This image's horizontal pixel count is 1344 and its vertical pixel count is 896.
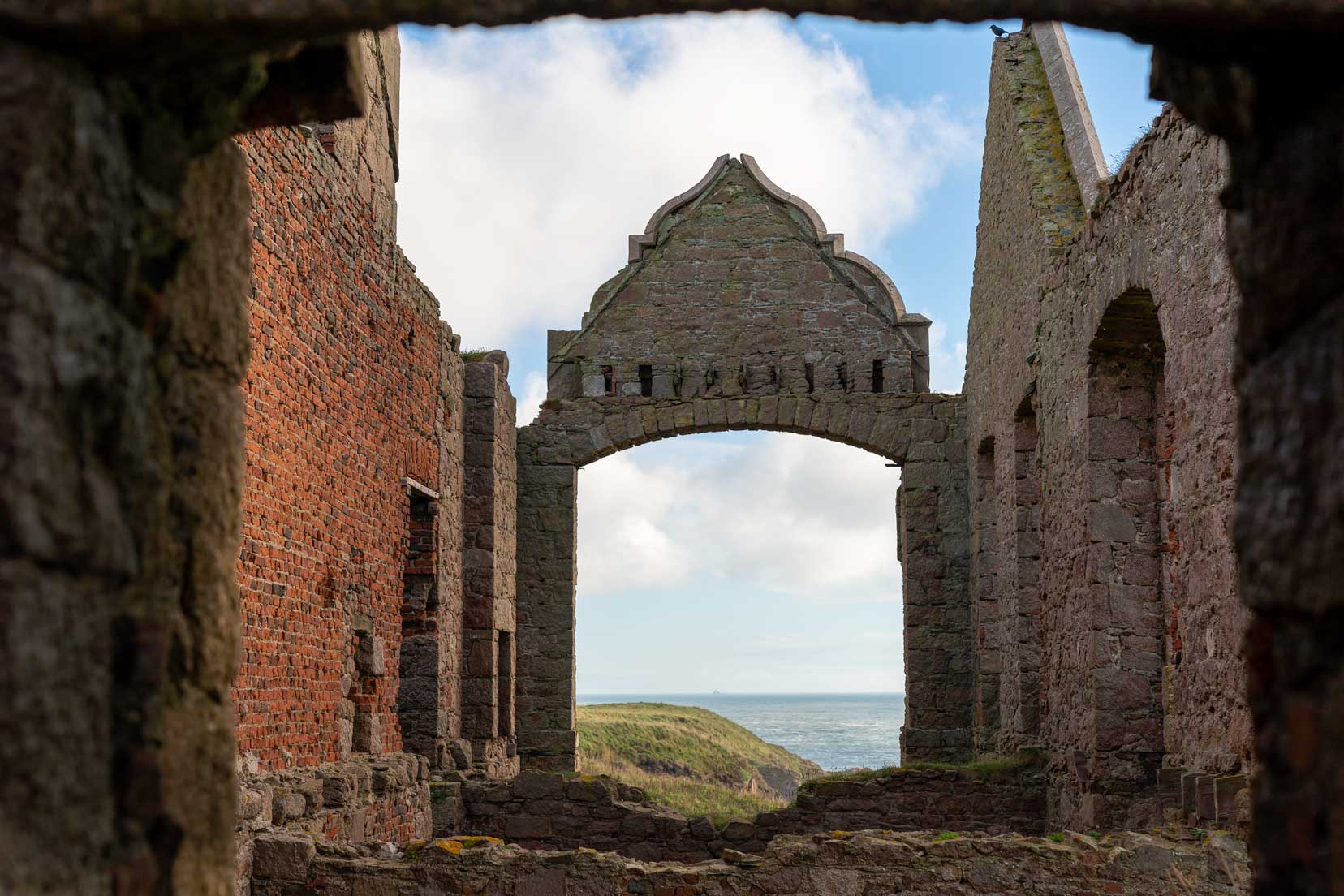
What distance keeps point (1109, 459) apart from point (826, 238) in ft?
25.3

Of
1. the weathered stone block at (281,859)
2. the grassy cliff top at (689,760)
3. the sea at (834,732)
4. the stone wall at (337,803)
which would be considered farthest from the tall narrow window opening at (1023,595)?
the sea at (834,732)

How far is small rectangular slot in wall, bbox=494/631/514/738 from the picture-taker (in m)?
13.5

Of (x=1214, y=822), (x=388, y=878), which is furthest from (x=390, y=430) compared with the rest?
(x=1214, y=822)

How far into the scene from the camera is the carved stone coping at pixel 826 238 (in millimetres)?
15633

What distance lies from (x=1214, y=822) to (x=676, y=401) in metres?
8.98

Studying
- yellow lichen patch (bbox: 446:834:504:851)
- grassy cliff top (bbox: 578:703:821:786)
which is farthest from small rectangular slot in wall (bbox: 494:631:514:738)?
grassy cliff top (bbox: 578:703:821:786)

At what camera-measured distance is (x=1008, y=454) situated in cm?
1195

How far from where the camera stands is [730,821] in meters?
10.9

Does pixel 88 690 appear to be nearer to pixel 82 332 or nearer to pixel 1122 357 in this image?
pixel 82 332

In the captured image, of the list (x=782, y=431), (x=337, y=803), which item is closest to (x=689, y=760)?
(x=782, y=431)

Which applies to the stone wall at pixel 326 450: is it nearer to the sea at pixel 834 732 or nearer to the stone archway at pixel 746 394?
the stone archway at pixel 746 394

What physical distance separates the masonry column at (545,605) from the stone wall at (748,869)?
23.0 feet

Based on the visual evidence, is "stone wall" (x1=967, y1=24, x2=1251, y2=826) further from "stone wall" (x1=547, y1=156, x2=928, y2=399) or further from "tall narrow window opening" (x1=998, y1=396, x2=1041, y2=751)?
"stone wall" (x1=547, y1=156, x2=928, y2=399)

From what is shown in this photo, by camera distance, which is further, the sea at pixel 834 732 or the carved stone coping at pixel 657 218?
the sea at pixel 834 732
